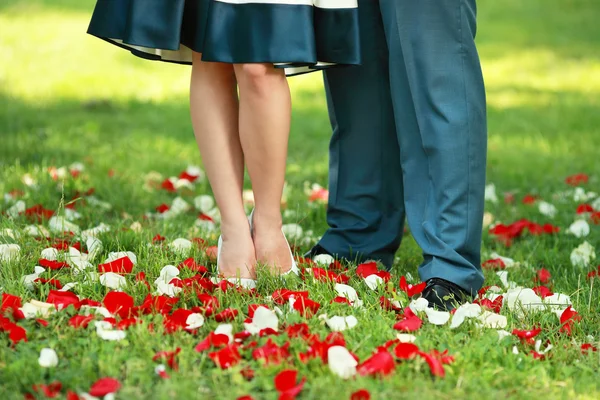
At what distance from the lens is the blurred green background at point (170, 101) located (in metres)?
4.64

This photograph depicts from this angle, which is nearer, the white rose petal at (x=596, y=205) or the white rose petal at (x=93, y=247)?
the white rose petal at (x=93, y=247)

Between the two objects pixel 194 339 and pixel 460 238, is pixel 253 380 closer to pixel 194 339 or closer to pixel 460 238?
pixel 194 339

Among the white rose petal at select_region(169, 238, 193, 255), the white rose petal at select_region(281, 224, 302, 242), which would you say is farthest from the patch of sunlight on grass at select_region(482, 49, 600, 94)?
the white rose petal at select_region(169, 238, 193, 255)

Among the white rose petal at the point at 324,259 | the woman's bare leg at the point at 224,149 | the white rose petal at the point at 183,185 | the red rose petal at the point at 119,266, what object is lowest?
the white rose petal at the point at 183,185

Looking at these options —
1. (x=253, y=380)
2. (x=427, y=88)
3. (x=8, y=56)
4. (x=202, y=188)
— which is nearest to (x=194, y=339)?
(x=253, y=380)

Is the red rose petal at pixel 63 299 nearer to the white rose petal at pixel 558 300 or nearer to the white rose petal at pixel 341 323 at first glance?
the white rose petal at pixel 341 323

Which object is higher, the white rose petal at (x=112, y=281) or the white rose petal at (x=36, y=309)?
the white rose petal at (x=36, y=309)

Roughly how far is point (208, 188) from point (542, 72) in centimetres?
484

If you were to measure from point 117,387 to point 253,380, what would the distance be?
0.29 meters

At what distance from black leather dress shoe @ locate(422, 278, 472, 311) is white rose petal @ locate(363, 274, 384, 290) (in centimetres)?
13

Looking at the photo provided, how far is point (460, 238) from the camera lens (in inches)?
93.0

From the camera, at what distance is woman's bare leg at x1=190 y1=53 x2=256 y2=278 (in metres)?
2.38

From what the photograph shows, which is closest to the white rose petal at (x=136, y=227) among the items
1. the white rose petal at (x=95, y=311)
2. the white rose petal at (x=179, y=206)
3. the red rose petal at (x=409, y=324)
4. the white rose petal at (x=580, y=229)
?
the white rose petal at (x=179, y=206)

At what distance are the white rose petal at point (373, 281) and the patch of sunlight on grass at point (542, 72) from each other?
204 inches
